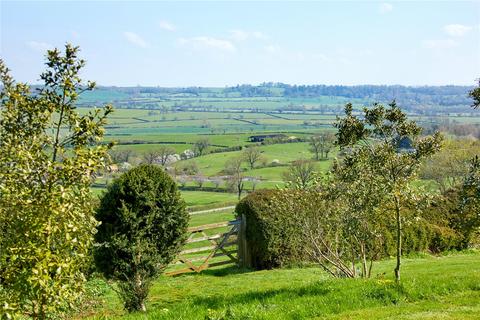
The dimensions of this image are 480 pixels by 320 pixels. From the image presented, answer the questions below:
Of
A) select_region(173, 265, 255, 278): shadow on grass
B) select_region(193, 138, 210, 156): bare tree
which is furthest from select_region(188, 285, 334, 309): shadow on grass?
select_region(193, 138, 210, 156): bare tree

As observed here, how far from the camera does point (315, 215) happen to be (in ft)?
44.4

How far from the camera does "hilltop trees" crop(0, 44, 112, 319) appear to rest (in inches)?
241

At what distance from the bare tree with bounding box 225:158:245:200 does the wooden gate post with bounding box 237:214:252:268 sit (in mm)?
59257

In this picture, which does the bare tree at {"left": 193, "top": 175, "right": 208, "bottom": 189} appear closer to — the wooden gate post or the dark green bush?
the wooden gate post

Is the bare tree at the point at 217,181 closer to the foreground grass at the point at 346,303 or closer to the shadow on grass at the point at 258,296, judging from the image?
the foreground grass at the point at 346,303

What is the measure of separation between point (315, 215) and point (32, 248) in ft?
29.2

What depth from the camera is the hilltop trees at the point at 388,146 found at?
1177 cm

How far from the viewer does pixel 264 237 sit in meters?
20.0

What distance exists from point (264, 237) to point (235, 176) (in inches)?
2708

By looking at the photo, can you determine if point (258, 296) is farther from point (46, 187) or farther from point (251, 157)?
point (251, 157)

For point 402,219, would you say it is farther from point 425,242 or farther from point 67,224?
point 425,242

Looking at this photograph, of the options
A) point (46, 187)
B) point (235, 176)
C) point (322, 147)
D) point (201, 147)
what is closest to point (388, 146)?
point (46, 187)

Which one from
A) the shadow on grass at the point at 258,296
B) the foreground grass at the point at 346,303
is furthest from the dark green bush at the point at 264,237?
the shadow on grass at the point at 258,296

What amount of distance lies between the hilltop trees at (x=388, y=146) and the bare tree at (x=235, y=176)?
2685 inches
